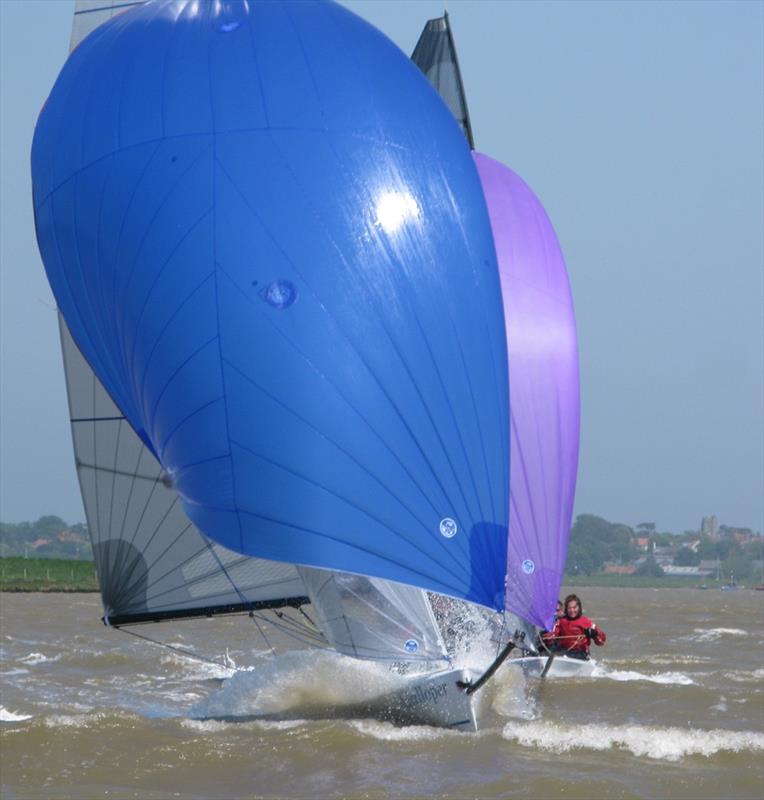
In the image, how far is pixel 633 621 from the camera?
3197 centimetres

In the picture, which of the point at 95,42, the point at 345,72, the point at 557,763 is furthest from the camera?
the point at 95,42

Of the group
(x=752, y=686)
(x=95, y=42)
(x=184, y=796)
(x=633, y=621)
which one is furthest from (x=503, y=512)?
(x=633, y=621)

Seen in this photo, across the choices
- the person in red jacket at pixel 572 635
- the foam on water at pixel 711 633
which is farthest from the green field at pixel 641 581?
the person in red jacket at pixel 572 635

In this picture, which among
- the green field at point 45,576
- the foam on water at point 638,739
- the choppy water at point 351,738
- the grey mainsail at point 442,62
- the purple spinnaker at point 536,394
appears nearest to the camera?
the choppy water at point 351,738

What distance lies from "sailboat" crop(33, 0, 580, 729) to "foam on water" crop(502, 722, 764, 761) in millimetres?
587

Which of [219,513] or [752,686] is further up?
[219,513]

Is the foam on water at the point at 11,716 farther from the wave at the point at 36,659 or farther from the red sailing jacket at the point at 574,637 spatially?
the red sailing jacket at the point at 574,637

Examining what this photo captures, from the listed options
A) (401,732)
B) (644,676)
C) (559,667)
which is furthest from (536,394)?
(644,676)

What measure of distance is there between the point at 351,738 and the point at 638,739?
2.08m

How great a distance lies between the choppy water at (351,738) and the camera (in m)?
9.54

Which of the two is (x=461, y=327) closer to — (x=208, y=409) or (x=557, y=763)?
(x=208, y=409)

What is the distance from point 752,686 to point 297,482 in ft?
26.2

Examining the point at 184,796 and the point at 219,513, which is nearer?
the point at 184,796

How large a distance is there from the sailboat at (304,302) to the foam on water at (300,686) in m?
0.48
